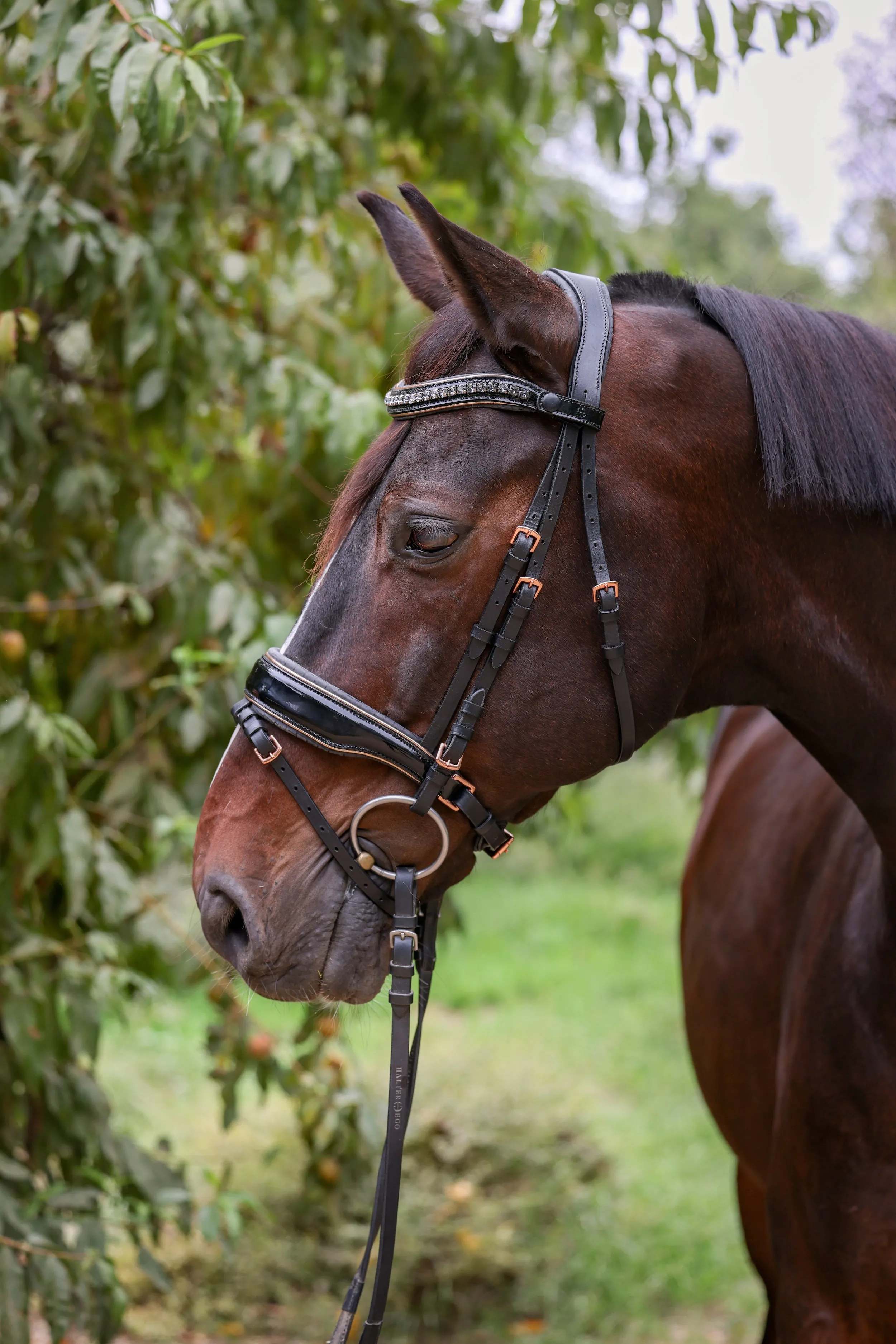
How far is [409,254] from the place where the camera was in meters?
1.78

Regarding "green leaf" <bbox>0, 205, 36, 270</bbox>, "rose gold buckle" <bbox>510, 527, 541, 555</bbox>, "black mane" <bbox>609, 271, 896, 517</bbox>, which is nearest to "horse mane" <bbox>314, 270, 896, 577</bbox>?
"black mane" <bbox>609, 271, 896, 517</bbox>

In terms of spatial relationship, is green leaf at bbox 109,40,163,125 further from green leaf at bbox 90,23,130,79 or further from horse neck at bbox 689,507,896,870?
horse neck at bbox 689,507,896,870

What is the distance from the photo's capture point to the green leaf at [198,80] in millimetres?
1902

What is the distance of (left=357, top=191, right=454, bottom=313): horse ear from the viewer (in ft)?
5.78

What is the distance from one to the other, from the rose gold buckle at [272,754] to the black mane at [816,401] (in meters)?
0.75

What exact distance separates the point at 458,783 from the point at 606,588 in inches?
12.9

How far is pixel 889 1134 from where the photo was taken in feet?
5.72

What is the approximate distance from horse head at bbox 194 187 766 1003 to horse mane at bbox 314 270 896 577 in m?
0.01

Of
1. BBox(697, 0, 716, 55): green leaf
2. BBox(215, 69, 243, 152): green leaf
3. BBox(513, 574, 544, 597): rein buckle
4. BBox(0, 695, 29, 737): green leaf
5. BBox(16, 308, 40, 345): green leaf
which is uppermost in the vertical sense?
BBox(697, 0, 716, 55): green leaf

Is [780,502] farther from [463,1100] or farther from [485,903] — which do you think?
[485,903]

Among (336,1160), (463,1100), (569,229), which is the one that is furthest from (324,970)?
(463,1100)

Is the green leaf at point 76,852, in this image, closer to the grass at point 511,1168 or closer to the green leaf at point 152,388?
the grass at point 511,1168

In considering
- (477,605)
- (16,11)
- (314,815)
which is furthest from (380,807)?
(16,11)

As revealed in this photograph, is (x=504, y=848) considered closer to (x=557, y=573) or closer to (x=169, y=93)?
(x=557, y=573)
